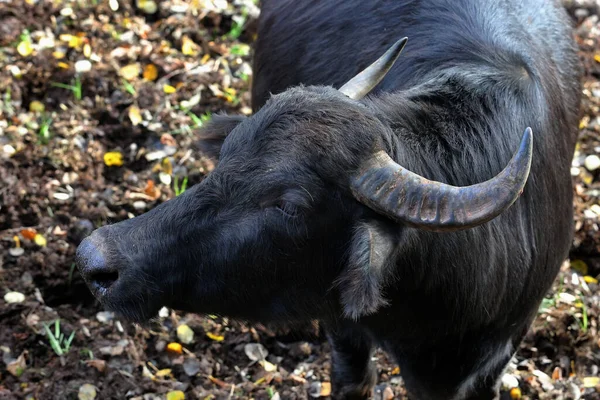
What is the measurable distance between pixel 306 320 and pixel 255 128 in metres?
0.88

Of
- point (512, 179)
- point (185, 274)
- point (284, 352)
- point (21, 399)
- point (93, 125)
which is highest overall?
point (512, 179)

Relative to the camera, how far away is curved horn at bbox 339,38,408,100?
3818 mm

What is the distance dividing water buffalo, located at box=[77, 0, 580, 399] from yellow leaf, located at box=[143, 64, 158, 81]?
302 cm

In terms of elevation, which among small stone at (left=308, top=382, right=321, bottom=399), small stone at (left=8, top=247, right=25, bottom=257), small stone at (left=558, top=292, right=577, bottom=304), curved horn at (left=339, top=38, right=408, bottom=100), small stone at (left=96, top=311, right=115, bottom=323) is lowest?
small stone at (left=558, top=292, right=577, bottom=304)

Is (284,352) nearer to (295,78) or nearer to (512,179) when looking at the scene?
(295,78)

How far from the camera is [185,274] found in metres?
3.59

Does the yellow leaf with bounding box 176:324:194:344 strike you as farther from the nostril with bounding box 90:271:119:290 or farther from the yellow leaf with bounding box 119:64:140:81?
the yellow leaf with bounding box 119:64:140:81

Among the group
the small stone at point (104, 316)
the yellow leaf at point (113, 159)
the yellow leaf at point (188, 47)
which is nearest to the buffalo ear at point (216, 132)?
the small stone at point (104, 316)

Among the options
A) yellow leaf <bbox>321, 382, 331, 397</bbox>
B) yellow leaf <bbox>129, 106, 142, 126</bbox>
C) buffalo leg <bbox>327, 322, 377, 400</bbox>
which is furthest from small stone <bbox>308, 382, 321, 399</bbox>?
yellow leaf <bbox>129, 106, 142, 126</bbox>

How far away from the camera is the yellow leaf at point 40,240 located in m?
5.58

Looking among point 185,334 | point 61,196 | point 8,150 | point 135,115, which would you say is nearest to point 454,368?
point 185,334

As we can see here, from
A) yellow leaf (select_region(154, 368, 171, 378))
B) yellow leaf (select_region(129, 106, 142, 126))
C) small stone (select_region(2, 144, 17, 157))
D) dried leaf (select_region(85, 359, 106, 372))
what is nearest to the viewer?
dried leaf (select_region(85, 359, 106, 372))

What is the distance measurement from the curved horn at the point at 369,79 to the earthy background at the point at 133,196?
1.08 metres

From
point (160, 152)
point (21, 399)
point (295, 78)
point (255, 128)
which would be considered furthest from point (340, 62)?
point (21, 399)
